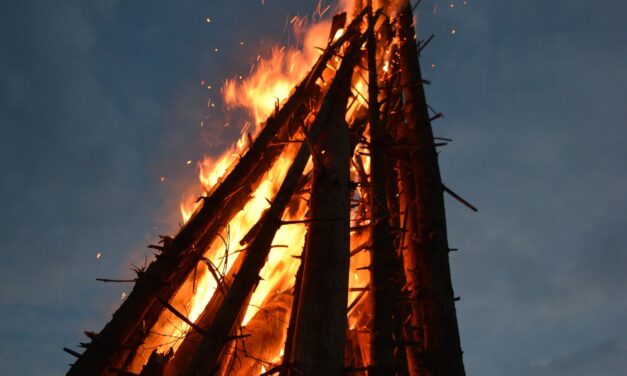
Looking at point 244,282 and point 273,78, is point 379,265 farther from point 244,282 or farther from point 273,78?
point 273,78

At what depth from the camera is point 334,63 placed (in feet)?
26.2

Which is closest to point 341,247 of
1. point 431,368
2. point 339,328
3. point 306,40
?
point 339,328

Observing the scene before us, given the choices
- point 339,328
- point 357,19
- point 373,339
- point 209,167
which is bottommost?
point 339,328

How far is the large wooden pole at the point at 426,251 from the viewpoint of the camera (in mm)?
4621

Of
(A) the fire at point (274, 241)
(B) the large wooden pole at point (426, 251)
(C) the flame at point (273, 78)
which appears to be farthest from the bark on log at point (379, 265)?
(C) the flame at point (273, 78)

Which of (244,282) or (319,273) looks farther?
(319,273)

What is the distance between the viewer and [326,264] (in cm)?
378

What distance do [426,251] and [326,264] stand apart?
79.6 inches

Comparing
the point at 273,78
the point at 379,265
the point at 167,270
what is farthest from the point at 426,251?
the point at 273,78

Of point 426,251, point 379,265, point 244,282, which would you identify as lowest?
point 244,282

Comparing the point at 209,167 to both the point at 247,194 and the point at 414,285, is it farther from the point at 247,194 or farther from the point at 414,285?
the point at 414,285

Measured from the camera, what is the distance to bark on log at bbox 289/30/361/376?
3.27 metres

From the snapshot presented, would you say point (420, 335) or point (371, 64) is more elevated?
point (371, 64)

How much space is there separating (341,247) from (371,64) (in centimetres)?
370
